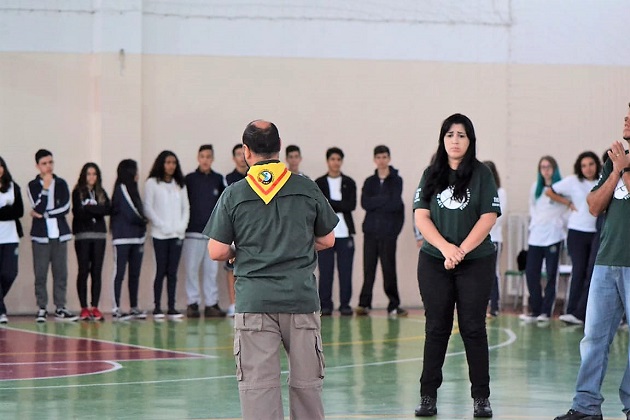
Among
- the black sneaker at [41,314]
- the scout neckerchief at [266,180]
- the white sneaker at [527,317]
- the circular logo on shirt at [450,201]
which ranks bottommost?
the white sneaker at [527,317]

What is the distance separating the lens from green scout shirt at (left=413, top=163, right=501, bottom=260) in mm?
7152

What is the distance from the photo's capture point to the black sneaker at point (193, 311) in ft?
47.8

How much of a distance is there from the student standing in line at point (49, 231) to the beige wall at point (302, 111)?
2.76 ft

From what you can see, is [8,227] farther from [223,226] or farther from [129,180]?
[223,226]

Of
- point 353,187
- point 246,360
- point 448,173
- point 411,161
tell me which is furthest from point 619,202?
point 411,161

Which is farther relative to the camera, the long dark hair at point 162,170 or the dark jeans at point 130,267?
the long dark hair at point 162,170

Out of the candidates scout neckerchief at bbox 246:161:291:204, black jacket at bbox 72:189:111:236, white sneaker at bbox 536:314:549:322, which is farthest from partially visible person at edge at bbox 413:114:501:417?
black jacket at bbox 72:189:111:236

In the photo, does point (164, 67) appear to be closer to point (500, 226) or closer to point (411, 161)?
point (411, 161)

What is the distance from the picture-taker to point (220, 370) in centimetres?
960

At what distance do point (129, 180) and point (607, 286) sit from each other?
27.2ft

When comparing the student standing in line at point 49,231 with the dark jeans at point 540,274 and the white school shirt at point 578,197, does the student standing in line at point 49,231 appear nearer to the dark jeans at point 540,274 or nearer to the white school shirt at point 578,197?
the dark jeans at point 540,274

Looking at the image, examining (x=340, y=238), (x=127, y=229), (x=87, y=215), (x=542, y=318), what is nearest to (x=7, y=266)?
(x=87, y=215)

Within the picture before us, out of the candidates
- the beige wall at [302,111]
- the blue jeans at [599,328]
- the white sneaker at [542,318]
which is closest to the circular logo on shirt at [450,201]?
the blue jeans at [599,328]

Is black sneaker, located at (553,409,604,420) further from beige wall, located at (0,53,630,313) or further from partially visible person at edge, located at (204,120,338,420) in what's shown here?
beige wall, located at (0,53,630,313)
